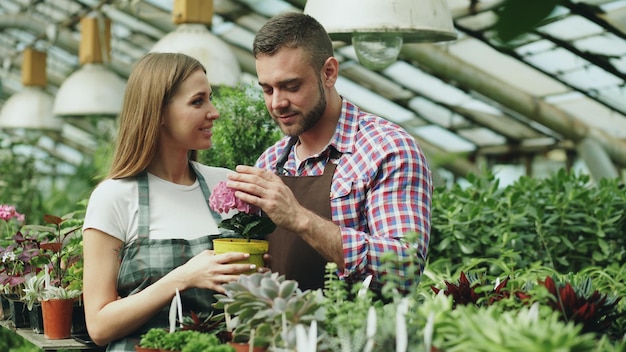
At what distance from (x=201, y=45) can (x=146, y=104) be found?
2022 millimetres

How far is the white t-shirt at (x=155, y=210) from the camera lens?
2.06 metres

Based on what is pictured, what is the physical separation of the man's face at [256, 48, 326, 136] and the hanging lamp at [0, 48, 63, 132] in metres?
5.16

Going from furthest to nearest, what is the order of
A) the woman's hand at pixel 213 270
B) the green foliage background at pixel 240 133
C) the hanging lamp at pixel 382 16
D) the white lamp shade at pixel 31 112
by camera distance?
the white lamp shade at pixel 31 112, the green foliage background at pixel 240 133, the hanging lamp at pixel 382 16, the woman's hand at pixel 213 270

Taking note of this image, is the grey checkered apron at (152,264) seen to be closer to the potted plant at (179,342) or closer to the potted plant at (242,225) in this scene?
the potted plant at (242,225)

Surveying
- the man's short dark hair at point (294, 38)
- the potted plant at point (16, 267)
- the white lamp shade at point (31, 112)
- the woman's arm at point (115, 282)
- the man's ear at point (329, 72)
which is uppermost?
the man's short dark hair at point (294, 38)

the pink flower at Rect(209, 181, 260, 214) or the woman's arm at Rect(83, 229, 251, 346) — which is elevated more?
the pink flower at Rect(209, 181, 260, 214)

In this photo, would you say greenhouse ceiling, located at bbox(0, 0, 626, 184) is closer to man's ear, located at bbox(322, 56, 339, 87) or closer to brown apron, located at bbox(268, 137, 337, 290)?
man's ear, located at bbox(322, 56, 339, 87)

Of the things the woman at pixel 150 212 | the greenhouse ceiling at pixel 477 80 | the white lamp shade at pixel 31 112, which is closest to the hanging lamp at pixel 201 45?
the greenhouse ceiling at pixel 477 80

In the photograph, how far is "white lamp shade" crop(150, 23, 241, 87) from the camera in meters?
4.08

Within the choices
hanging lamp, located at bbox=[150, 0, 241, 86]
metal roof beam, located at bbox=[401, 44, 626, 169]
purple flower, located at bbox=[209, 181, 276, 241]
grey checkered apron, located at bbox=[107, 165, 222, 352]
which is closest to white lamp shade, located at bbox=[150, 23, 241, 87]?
hanging lamp, located at bbox=[150, 0, 241, 86]

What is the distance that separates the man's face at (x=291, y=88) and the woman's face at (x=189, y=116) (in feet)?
0.49

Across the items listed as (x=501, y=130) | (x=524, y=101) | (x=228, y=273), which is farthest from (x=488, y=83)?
(x=228, y=273)

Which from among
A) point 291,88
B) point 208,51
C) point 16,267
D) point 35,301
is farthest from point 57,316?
point 208,51

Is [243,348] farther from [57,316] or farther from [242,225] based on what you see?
[57,316]
